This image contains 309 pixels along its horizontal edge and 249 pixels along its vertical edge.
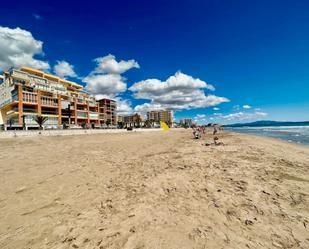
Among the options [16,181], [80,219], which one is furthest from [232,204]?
[16,181]

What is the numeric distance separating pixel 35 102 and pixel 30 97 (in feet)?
5.95

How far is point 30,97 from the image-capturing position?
4722cm

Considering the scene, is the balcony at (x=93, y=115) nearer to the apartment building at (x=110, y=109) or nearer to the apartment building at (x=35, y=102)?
the apartment building at (x=35, y=102)

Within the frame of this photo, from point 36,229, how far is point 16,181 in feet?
11.0

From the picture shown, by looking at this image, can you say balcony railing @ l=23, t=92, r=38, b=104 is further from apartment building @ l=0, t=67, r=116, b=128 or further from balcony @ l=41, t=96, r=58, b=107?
balcony @ l=41, t=96, r=58, b=107

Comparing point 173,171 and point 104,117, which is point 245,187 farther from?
point 104,117

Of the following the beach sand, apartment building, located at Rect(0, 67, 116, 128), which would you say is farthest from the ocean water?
apartment building, located at Rect(0, 67, 116, 128)

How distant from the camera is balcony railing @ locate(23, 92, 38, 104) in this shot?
45.8m

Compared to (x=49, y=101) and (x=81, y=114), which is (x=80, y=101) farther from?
(x=49, y=101)

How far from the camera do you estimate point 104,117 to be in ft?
248

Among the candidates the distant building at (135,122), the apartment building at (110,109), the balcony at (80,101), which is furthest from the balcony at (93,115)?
the distant building at (135,122)

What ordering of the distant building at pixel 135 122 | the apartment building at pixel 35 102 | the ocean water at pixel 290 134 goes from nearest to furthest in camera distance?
the ocean water at pixel 290 134, the apartment building at pixel 35 102, the distant building at pixel 135 122

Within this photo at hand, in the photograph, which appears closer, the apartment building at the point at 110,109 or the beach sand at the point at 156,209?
the beach sand at the point at 156,209

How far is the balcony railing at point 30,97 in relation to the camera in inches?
1803
